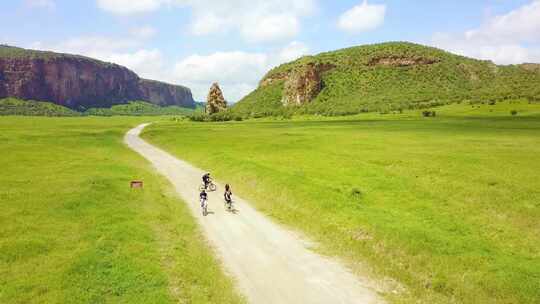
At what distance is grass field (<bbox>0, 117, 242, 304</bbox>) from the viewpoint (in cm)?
1777

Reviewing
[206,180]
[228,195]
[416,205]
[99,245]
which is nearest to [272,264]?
[99,245]

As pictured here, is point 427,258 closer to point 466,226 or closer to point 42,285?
point 466,226

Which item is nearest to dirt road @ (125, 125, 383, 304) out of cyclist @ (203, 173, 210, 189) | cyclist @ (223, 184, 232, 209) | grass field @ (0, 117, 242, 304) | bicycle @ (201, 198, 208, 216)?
bicycle @ (201, 198, 208, 216)

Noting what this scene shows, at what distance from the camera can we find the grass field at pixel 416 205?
20.0 m

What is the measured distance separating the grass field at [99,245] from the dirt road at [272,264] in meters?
1.00

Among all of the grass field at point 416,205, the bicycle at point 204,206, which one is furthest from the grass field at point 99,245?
the grass field at point 416,205

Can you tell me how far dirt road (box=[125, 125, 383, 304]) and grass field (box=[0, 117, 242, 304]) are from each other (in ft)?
3.27

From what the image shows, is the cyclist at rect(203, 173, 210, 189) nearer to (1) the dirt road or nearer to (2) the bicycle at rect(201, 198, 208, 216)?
(1) the dirt road

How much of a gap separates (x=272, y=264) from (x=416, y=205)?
15189 millimetres

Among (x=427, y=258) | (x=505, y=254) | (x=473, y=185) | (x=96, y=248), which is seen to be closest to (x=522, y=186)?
(x=473, y=185)

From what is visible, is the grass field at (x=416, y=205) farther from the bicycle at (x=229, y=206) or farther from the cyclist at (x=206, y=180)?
the cyclist at (x=206, y=180)

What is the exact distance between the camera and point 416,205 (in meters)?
31.5

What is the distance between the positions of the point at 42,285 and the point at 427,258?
18955 millimetres

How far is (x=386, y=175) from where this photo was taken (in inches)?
1638
